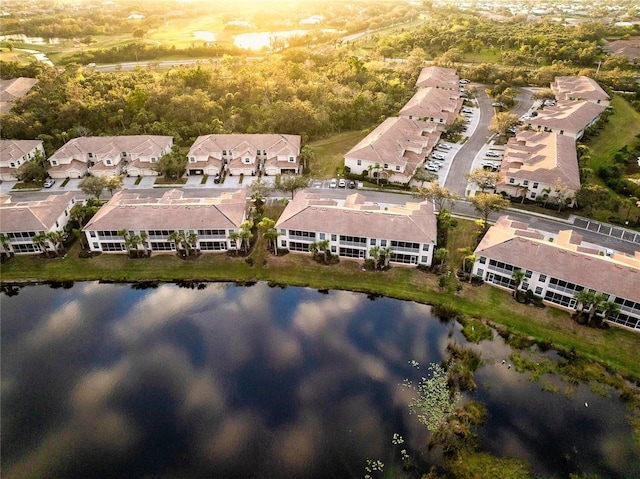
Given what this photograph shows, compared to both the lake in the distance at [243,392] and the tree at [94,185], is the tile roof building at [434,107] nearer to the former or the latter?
the lake in the distance at [243,392]

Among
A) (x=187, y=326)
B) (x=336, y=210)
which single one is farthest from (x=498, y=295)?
(x=187, y=326)

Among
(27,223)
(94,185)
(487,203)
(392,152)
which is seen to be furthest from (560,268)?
(27,223)

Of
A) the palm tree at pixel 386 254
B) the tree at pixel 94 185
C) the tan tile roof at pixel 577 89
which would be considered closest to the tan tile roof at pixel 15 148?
the tree at pixel 94 185

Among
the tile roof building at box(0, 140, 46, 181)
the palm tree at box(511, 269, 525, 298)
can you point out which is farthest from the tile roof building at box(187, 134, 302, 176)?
the palm tree at box(511, 269, 525, 298)

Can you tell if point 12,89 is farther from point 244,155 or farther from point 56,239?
point 56,239

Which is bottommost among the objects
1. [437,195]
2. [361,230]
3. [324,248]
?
[324,248]

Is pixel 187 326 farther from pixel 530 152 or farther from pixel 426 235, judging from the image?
pixel 530 152
